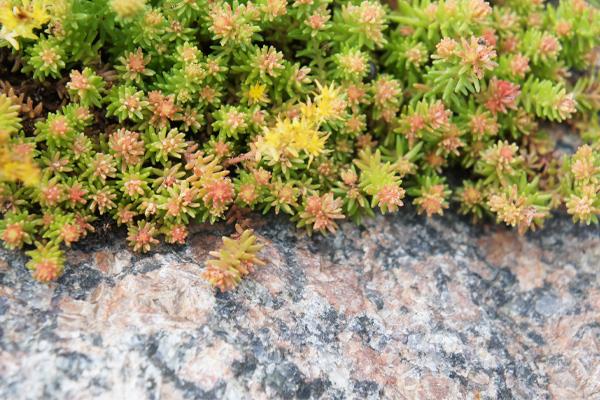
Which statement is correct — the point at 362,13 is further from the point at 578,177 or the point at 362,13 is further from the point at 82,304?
the point at 82,304

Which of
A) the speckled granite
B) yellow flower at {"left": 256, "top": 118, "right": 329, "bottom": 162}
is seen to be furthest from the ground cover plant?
the speckled granite

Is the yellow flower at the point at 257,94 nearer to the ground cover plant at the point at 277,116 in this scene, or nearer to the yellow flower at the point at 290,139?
the ground cover plant at the point at 277,116

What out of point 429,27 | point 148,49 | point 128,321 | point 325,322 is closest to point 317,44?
point 429,27

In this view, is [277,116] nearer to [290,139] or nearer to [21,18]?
[290,139]

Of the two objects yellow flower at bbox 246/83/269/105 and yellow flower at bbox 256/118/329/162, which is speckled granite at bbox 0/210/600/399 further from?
yellow flower at bbox 246/83/269/105

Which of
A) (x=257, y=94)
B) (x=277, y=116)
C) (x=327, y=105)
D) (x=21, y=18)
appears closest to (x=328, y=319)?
(x=327, y=105)
